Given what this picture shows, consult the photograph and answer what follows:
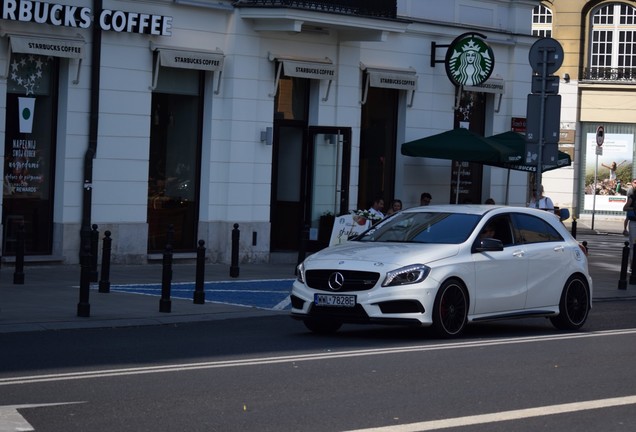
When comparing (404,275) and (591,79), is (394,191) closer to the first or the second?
(404,275)

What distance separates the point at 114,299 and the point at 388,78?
37.8 ft

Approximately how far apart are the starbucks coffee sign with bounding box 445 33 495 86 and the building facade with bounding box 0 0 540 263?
33cm

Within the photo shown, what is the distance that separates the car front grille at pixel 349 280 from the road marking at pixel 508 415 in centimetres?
415

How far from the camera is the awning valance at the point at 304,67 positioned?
2548cm

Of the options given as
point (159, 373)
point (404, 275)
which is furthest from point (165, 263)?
point (159, 373)

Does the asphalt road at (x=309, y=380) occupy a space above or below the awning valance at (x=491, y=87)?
below

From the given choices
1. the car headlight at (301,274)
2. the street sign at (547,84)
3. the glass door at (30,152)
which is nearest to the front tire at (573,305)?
the car headlight at (301,274)

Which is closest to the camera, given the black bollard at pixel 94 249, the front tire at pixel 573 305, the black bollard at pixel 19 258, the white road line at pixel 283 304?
the front tire at pixel 573 305

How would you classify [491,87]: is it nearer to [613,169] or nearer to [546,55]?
[546,55]

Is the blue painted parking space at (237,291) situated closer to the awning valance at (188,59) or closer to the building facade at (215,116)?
the building facade at (215,116)

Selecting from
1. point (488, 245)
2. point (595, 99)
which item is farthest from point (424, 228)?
point (595, 99)

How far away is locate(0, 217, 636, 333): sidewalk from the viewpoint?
50.3 ft

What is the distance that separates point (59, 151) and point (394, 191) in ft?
28.7

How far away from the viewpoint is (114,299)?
1773cm
